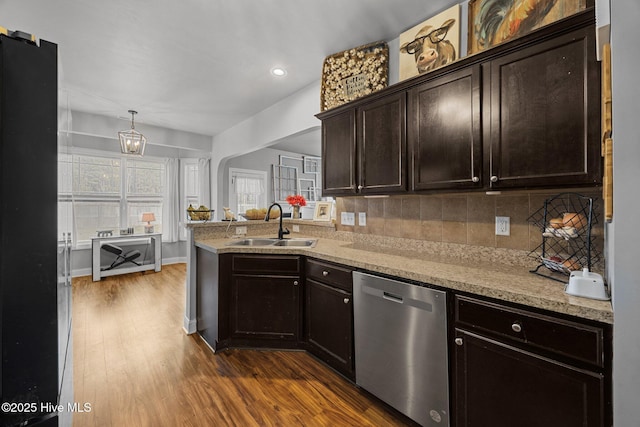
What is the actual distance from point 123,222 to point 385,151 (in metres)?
5.46

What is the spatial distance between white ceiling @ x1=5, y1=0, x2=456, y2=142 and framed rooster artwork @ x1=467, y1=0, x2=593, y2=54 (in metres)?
0.28

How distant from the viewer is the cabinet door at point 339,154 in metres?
2.39

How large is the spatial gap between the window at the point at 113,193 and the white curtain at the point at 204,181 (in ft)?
2.45

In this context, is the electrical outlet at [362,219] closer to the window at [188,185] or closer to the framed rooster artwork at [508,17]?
the framed rooster artwork at [508,17]

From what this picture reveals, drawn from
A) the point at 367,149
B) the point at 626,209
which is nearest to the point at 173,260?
the point at 367,149

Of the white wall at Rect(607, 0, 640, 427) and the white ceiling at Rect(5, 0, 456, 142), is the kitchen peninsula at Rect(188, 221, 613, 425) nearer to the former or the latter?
the white wall at Rect(607, 0, 640, 427)

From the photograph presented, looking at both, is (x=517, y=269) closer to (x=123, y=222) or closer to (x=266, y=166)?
Result: (x=266, y=166)

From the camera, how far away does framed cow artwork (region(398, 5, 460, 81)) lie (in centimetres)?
200

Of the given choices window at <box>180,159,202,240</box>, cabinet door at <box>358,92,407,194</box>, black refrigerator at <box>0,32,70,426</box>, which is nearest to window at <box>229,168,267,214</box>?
window at <box>180,159,202,240</box>

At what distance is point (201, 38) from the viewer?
8.18 feet

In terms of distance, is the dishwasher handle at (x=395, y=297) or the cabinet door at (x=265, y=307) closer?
the dishwasher handle at (x=395, y=297)

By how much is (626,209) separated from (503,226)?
937mm

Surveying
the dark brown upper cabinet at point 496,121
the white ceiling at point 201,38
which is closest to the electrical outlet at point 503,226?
the dark brown upper cabinet at point 496,121

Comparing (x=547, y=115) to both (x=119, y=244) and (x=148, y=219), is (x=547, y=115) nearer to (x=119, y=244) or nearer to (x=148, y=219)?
(x=148, y=219)
